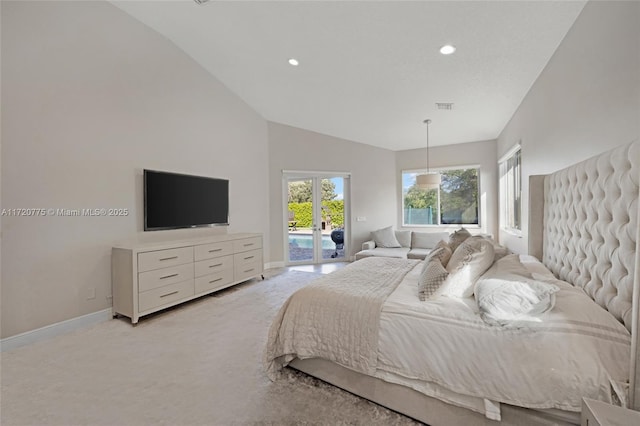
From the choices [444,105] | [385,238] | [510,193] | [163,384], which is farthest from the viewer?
[385,238]

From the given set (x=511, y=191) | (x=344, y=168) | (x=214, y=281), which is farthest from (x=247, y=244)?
(x=511, y=191)

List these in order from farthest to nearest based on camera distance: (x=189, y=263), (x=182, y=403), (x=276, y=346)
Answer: (x=189, y=263), (x=276, y=346), (x=182, y=403)

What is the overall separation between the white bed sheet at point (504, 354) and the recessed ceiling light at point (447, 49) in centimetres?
240

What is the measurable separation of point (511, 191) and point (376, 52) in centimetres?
329

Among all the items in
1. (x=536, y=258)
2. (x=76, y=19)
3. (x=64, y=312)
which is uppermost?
(x=76, y=19)

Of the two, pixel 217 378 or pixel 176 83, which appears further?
pixel 176 83

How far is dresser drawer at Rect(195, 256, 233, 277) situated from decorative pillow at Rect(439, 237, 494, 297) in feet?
9.97

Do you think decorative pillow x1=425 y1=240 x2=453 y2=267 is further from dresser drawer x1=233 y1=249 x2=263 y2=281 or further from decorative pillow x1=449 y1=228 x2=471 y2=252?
dresser drawer x1=233 y1=249 x2=263 y2=281

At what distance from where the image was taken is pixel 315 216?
20.2 ft

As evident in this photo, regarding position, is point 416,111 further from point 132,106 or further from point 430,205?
point 132,106

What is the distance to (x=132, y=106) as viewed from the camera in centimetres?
337

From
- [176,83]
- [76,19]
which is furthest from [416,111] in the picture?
[76,19]

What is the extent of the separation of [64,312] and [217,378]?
2009 millimetres

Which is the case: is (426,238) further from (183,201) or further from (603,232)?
(183,201)
